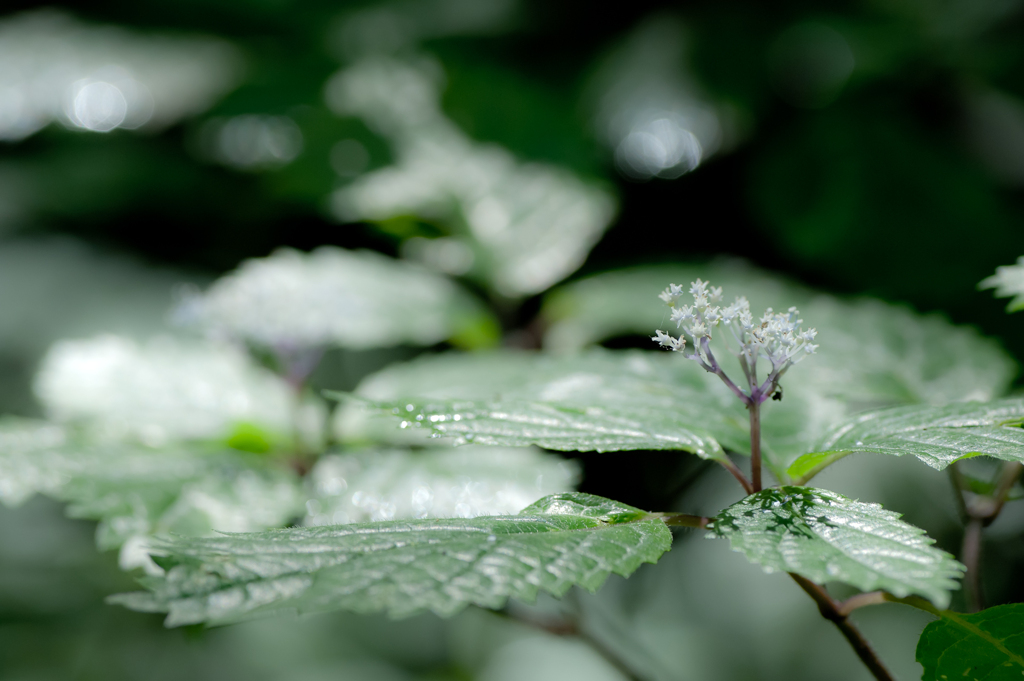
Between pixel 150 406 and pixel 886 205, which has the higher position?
pixel 886 205

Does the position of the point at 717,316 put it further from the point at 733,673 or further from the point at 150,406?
the point at 733,673

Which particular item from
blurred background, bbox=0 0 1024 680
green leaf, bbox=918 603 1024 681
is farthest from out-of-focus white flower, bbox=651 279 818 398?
blurred background, bbox=0 0 1024 680

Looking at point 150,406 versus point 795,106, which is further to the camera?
point 795,106

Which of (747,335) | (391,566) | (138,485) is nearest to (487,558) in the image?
(391,566)

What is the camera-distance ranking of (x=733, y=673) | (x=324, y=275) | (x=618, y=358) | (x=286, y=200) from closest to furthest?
(x=618, y=358), (x=324, y=275), (x=733, y=673), (x=286, y=200)

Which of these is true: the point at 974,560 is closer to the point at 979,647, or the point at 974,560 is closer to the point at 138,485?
the point at 979,647

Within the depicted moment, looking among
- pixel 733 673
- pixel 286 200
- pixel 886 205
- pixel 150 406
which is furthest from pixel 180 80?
pixel 733 673
